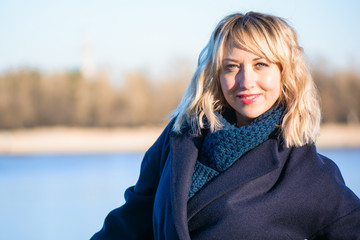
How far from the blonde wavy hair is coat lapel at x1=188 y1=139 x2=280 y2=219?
69 millimetres

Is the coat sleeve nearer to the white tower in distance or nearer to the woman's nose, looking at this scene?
the woman's nose

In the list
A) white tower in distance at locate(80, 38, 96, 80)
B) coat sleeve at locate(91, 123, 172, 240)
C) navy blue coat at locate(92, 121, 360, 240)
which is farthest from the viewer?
white tower in distance at locate(80, 38, 96, 80)

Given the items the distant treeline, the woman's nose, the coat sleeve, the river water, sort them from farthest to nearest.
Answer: the distant treeline, the river water, the coat sleeve, the woman's nose

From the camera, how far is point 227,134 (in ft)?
4.92

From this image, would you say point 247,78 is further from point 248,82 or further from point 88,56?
point 88,56

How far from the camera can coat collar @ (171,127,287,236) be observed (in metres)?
1.41

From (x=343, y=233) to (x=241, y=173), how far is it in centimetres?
34

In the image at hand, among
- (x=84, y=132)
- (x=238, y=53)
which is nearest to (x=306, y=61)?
(x=238, y=53)

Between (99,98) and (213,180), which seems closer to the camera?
(213,180)

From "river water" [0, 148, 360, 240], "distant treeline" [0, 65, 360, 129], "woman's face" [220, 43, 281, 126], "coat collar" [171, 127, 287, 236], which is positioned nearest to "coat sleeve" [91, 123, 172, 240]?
"coat collar" [171, 127, 287, 236]

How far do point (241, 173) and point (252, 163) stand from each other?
0.16 ft

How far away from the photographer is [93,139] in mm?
18969

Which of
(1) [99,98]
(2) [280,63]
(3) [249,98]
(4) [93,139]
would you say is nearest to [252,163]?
(3) [249,98]

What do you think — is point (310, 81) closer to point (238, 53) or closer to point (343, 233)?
point (238, 53)
